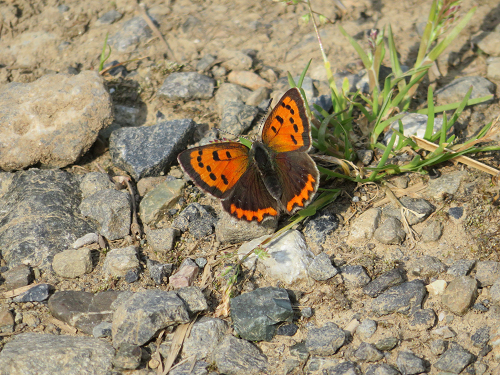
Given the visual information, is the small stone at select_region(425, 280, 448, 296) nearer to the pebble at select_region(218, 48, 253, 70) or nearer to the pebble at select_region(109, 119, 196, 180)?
the pebble at select_region(109, 119, 196, 180)

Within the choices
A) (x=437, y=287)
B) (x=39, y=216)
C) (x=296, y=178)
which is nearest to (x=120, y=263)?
(x=39, y=216)

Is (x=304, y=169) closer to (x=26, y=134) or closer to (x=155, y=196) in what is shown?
(x=155, y=196)

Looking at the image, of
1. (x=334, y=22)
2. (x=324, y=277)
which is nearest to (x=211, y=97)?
(x=334, y=22)

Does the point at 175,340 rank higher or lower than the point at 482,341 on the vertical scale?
higher

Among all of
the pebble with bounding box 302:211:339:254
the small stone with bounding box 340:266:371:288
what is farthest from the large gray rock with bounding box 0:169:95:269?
the small stone with bounding box 340:266:371:288

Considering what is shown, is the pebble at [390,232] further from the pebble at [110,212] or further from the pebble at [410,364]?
the pebble at [110,212]
